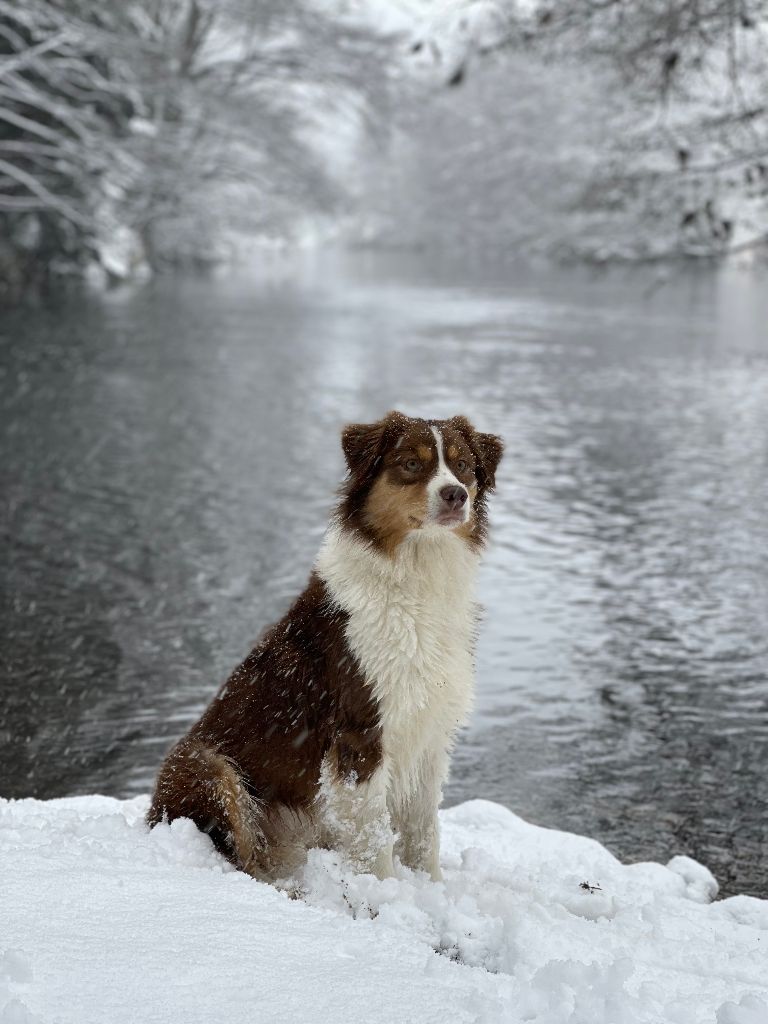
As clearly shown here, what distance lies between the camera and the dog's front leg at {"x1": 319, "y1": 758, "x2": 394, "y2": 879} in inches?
159

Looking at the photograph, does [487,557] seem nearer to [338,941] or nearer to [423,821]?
[423,821]

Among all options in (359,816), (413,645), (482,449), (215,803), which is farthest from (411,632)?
(215,803)

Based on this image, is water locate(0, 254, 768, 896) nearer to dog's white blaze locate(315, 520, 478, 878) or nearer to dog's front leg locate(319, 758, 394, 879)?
dog's white blaze locate(315, 520, 478, 878)

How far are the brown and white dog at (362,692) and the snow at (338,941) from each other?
0.14 metres

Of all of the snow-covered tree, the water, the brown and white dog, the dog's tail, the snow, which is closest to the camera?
the snow

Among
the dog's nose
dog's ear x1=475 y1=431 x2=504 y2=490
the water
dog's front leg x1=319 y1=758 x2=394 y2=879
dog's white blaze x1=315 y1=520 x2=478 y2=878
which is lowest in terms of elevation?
the water

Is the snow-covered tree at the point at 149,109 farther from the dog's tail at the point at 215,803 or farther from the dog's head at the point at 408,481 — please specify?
the dog's tail at the point at 215,803

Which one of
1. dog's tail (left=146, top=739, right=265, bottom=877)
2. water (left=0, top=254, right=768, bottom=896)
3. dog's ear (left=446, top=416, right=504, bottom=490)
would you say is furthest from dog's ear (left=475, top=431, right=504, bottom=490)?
water (left=0, top=254, right=768, bottom=896)

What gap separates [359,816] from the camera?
13.3 ft

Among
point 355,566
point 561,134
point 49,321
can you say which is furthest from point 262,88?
point 561,134

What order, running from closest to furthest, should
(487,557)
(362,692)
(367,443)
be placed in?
1. (362,692)
2. (367,443)
3. (487,557)

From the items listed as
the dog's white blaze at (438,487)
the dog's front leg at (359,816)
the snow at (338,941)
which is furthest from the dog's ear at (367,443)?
the snow at (338,941)

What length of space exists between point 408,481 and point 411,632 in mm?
530

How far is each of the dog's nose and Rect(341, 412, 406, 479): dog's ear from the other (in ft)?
1.05
